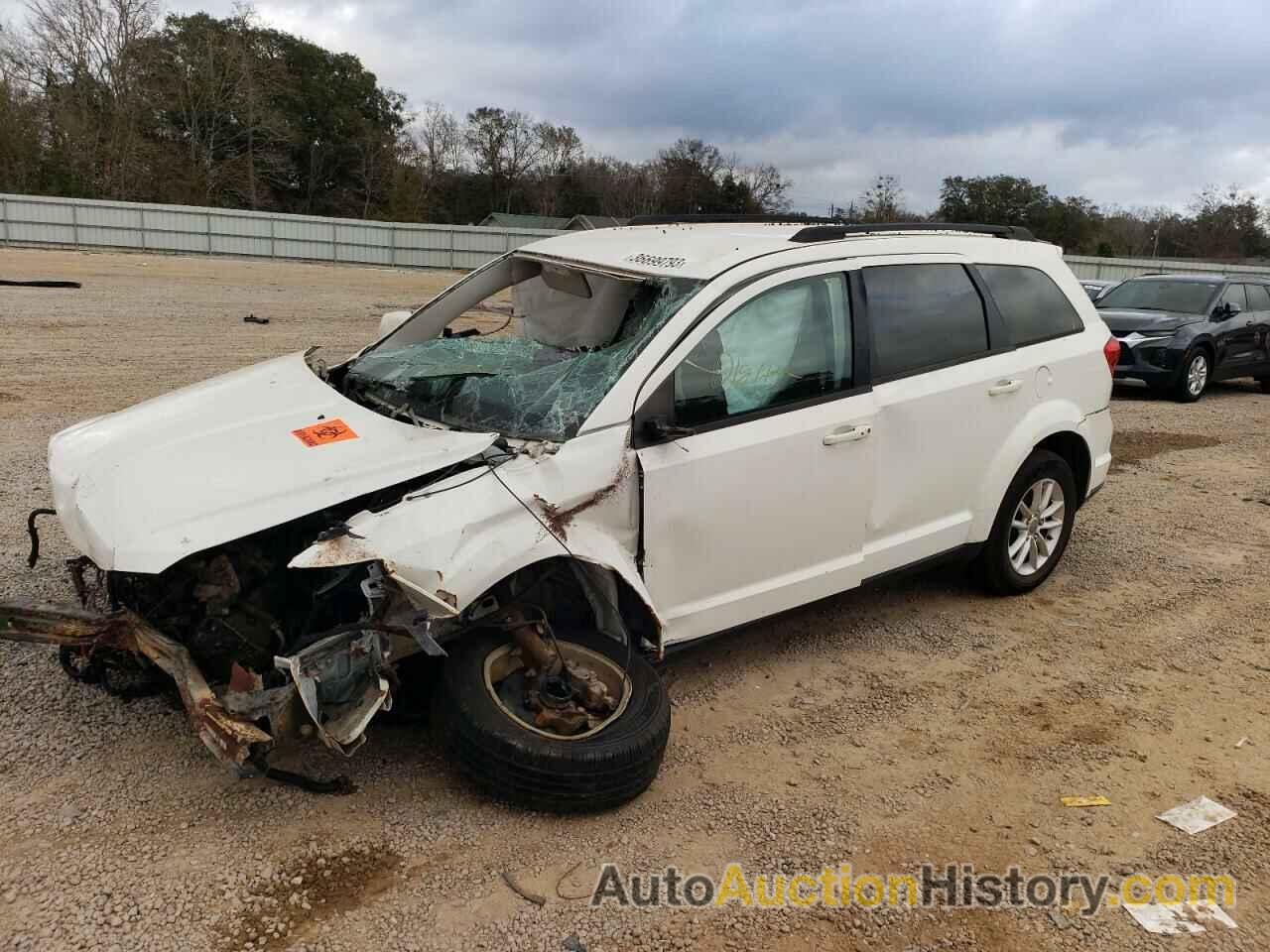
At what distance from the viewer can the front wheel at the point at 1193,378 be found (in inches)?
474

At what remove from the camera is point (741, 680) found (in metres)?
4.10

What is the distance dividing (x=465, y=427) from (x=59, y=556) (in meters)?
2.74

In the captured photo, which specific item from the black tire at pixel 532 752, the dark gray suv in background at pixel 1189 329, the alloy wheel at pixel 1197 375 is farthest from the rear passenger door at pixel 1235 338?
the black tire at pixel 532 752

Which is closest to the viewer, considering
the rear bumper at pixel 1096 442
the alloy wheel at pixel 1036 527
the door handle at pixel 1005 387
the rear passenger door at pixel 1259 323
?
the door handle at pixel 1005 387

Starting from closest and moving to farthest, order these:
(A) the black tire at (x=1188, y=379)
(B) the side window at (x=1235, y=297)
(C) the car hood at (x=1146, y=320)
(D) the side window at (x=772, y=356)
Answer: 1. (D) the side window at (x=772, y=356)
2. (A) the black tire at (x=1188, y=379)
3. (C) the car hood at (x=1146, y=320)
4. (B) the side window at (x=1235, y=297)

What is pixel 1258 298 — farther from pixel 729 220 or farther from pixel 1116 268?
pixel 1116 268

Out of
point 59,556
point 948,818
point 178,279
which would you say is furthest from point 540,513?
point 178,279

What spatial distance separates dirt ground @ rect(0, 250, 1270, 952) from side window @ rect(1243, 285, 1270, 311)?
9.64 m

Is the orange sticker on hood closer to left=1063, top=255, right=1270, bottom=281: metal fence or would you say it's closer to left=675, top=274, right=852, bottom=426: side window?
left=675, top=274, right=852, bottom=426: side window

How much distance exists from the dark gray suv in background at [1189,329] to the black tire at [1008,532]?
8120mm

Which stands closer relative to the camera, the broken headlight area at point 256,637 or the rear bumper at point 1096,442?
the broken headlight area at point 256,637

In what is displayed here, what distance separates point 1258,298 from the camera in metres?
13.5

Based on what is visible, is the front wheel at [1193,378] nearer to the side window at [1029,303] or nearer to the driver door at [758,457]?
the side window at [1029,303]

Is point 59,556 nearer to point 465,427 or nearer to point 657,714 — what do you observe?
point 465,427
